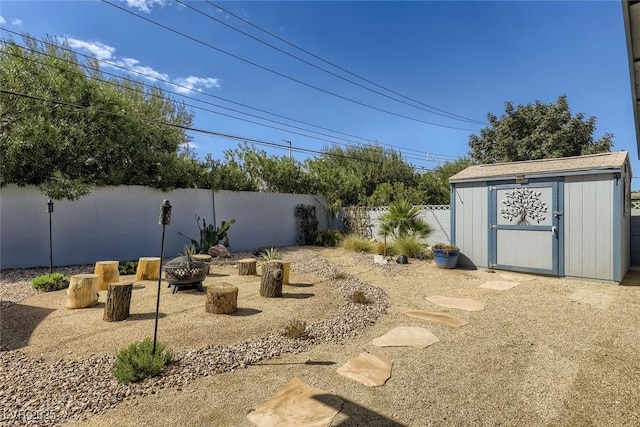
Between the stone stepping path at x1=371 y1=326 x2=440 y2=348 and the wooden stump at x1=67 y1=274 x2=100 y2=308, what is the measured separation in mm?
4019

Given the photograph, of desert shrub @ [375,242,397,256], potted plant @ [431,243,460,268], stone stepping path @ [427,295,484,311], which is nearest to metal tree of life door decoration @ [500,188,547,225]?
potted plant @ [431,243,460,268]

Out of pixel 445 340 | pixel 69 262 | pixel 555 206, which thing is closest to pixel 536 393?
pixel 445 340

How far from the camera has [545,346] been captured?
10.4ft

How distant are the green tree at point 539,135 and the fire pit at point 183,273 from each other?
16.8 metres

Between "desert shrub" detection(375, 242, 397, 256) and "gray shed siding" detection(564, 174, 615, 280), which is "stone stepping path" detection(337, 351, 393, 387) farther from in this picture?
"desert shrub" detection(375, 242, 397, 256)

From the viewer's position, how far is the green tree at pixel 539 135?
50.0 feet

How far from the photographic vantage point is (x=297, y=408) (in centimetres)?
216

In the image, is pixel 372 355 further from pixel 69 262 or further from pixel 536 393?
pixel 69 262

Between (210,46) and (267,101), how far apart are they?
3252 mm

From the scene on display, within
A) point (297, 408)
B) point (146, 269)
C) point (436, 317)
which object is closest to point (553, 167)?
point (436, 317)

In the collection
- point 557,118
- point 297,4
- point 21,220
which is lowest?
point 21,220

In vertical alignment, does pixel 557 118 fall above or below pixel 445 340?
above

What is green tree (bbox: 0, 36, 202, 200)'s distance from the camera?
6.97 meters

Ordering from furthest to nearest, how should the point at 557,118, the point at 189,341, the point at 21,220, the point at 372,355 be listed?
1. the point at 557,118
2. the point at 21,220
3. the point at 189,341
4. the point at 372,355
